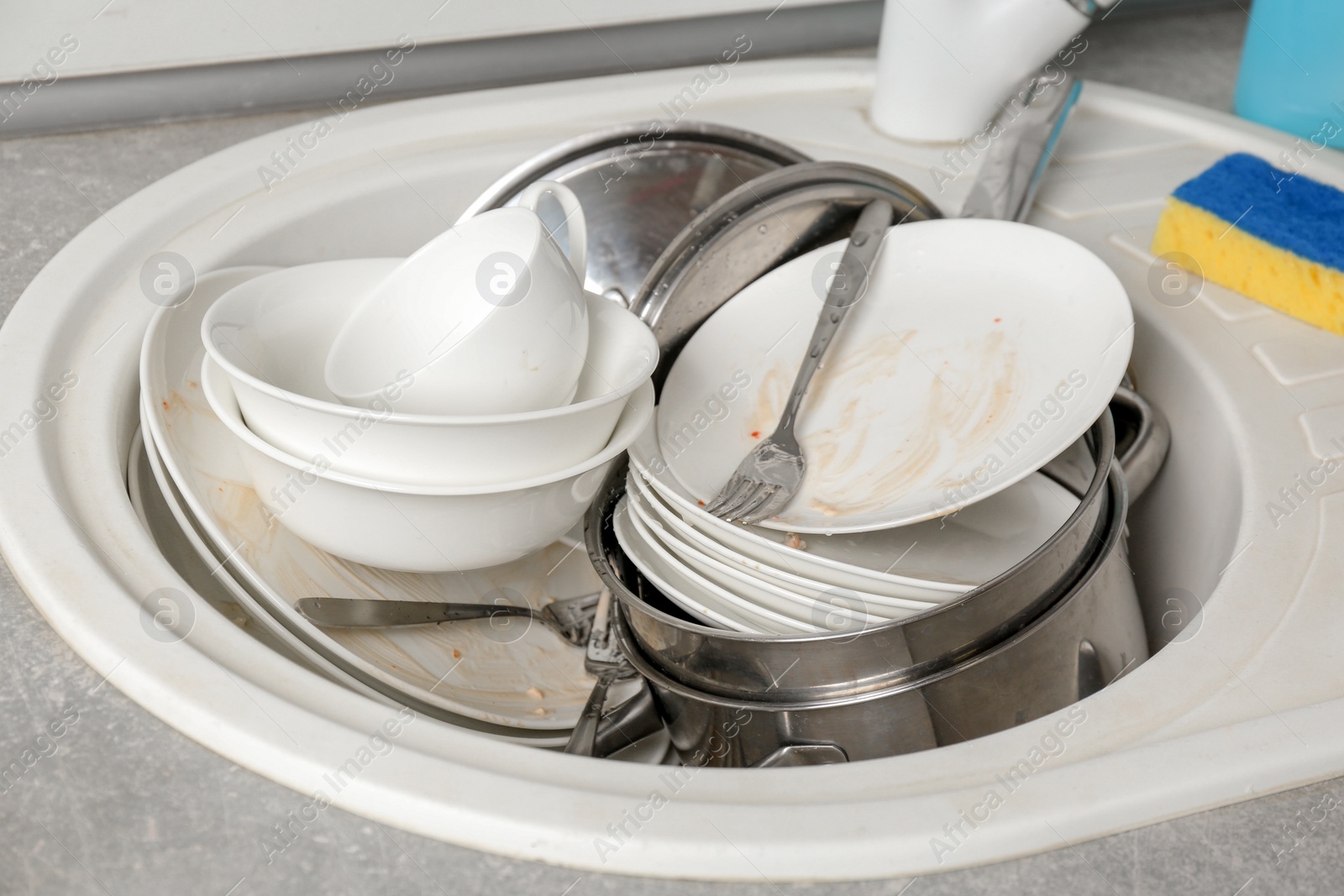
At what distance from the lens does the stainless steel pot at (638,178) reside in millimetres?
875

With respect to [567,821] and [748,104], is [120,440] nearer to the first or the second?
[567,821]

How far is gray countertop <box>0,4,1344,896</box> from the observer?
417 millimetres

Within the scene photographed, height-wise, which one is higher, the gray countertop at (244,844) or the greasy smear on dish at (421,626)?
the gray countertop at (244,844)

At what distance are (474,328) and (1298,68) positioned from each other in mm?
818

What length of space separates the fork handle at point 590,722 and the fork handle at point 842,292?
0.20 meters

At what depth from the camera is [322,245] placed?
0.85 m

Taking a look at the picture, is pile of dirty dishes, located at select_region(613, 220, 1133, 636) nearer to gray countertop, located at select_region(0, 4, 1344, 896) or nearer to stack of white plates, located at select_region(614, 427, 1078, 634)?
stack of white plates, located at select_region(614, 427, 1078, 634)

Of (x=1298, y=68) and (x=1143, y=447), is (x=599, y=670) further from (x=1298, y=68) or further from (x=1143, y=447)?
(x=1298, y=68)

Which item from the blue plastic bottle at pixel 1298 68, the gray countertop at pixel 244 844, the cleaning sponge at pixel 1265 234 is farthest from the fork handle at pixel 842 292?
the blue plastic bottle at pixel 1298 68

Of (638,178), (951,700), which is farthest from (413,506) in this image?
(638,178)

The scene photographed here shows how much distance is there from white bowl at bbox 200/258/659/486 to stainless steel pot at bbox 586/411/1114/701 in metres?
0.10

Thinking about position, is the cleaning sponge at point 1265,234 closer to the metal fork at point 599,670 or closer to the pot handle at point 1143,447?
the pot handle at point 1143,447

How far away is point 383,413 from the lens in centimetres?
54

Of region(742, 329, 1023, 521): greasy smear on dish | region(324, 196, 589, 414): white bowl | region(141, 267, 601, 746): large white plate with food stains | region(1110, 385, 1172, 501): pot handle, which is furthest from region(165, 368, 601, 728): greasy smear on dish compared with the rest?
region(1110, 385, 1172, 501): pot handle
